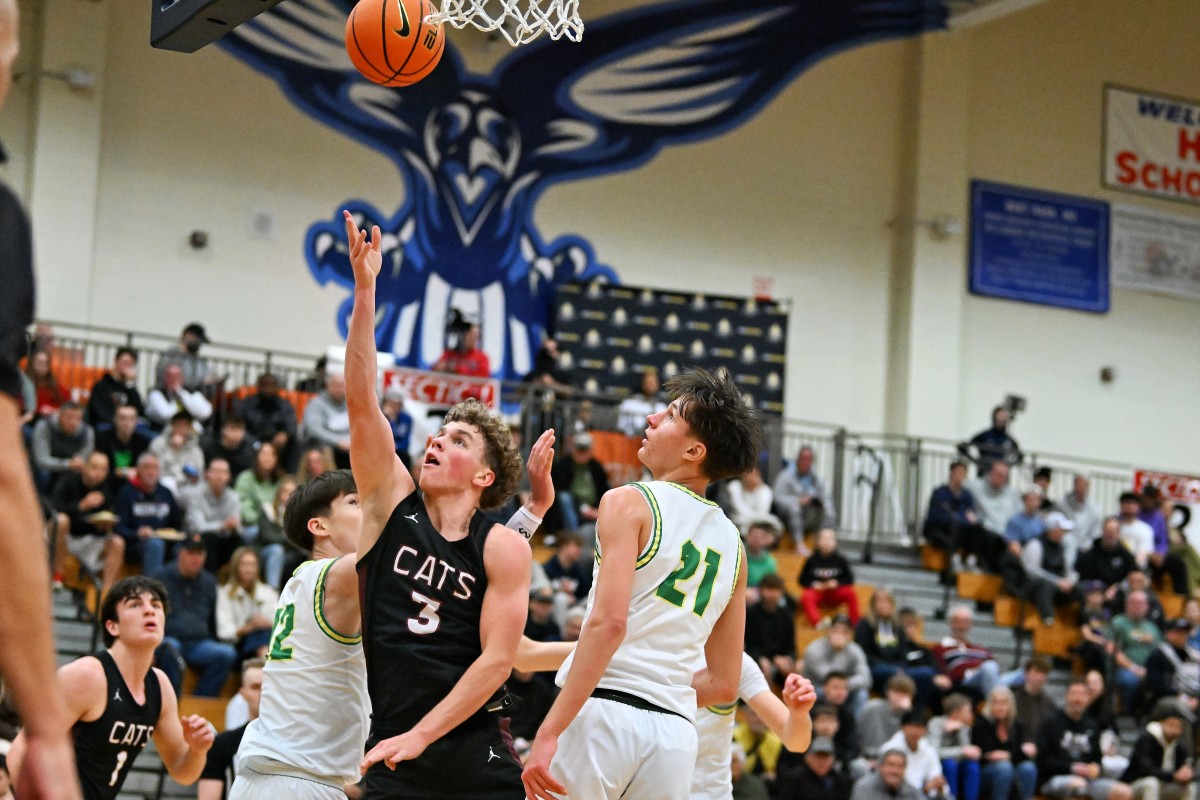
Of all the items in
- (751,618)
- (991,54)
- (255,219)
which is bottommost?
(751,618)

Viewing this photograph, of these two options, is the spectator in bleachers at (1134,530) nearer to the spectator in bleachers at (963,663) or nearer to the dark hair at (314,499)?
the spectator in bleachers at (963,663)

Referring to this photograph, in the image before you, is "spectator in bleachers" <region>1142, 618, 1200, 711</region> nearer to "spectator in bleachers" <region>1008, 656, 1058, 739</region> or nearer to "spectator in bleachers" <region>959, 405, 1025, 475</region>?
"spectator in bleachers" <region>1008, 656, 1058, 739</region>

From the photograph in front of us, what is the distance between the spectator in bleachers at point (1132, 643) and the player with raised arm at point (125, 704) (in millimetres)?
12164

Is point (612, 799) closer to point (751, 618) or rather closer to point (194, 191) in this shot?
point (751, 618)

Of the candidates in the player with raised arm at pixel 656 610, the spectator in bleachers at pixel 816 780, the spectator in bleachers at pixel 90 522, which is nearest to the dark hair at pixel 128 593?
the player with raised arm at pixel 656 610

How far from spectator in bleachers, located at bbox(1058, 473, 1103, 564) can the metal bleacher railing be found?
0.69 m

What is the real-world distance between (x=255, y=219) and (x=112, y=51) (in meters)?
2.37

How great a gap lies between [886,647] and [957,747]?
1.24 m

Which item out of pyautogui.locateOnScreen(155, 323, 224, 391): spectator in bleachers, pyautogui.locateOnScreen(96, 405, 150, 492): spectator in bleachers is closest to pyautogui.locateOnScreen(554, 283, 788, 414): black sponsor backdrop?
pyautogui.locateOnScreen(155, 323, 224, 391): spectator in bleachers

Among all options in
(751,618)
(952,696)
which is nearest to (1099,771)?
(952,696)

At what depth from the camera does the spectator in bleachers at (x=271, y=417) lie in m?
14.3

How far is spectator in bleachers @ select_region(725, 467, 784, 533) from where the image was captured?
15.9 meters

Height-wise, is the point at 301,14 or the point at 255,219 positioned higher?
the point at 301,14

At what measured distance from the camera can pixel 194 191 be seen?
1741cm
